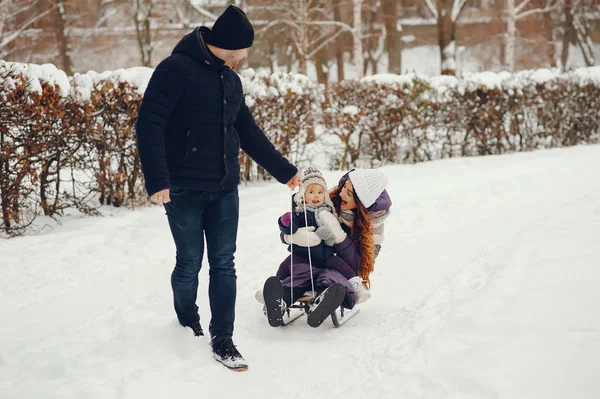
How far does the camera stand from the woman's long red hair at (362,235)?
4.88 meters

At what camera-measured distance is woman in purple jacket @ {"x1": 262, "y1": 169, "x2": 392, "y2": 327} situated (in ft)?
15.6

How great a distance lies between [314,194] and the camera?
4.78 m

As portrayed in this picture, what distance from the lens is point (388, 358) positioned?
400 centimetres

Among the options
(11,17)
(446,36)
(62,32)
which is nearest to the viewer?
(446,36)

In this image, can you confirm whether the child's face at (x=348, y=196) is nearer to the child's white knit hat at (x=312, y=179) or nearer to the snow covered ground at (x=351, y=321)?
the child's white knit hat at (x=312, y=179)

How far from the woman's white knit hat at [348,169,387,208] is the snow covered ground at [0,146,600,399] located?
86 centimetres

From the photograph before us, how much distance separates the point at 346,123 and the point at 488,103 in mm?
2714

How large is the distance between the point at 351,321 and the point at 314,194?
96 centimetres

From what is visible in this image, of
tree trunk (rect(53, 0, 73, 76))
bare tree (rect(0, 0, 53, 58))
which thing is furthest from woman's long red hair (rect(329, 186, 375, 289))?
tree trunk (rect(53, 0, 73, 76))

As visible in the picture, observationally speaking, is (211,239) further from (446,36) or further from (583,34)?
(583,34)

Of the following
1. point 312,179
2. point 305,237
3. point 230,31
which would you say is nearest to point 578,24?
point 312,179

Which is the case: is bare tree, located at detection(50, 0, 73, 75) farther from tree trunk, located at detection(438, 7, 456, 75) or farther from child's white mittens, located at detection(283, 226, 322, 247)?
child's white mittens, located at detection(283, 226, 322, 247)

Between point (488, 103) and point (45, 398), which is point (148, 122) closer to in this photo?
point (45, 398)

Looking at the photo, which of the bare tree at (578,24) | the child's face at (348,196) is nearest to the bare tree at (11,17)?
the child's face at (348,196)
